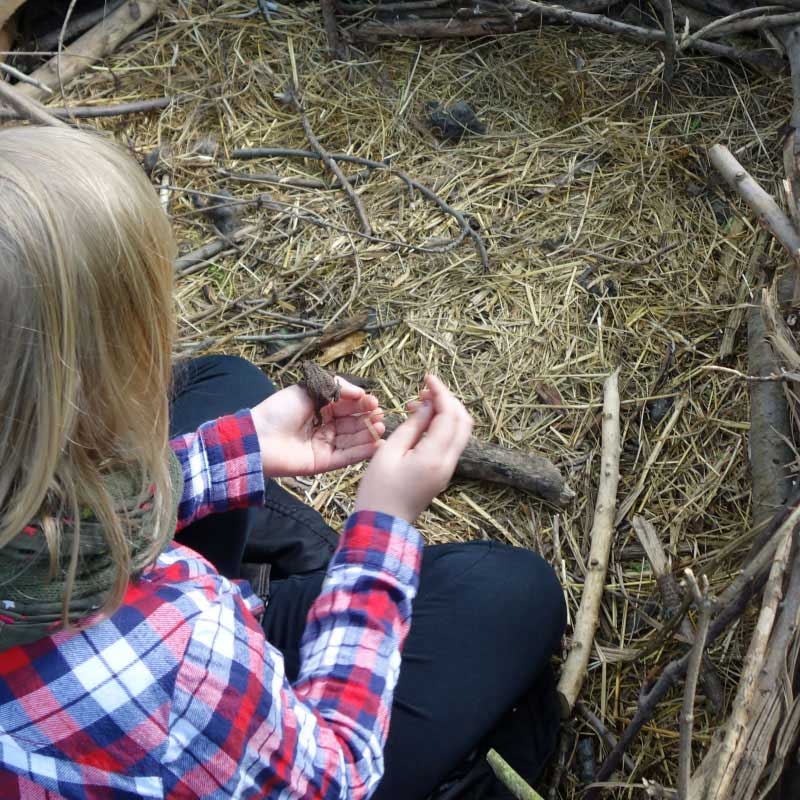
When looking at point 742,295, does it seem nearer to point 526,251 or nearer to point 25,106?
point 526,251

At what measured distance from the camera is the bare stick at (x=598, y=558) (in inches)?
62.1

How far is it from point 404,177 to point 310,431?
1.20 metres

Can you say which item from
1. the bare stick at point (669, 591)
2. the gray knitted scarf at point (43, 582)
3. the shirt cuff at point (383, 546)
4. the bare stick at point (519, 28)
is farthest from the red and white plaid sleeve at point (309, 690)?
the bare stick at point (519, 28)

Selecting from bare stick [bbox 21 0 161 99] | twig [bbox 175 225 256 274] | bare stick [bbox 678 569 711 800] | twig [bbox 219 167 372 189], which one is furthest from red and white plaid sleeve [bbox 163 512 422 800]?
bare stick [bbox 21 0 161 99]

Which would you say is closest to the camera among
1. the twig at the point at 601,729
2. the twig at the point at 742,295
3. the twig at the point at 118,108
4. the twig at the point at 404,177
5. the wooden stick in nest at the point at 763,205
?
the twig at the point at 601,729

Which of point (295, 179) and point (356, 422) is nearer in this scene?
point (356, 422)

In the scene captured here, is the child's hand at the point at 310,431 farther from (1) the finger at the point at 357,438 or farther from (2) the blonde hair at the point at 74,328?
(2) the blonde hair at the point at 74,328

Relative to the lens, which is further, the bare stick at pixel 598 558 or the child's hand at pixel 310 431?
the bare stick at pixel 598 558

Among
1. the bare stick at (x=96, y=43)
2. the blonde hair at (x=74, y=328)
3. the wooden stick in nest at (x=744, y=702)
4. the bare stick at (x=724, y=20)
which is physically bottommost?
the wooden stick in nest at (x=744, y=702)

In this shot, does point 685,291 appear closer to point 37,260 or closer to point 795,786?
point 795,786

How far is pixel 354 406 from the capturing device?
141 cm

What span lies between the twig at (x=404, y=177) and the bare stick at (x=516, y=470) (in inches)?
23.3

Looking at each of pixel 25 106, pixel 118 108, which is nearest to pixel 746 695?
pixel 25 106

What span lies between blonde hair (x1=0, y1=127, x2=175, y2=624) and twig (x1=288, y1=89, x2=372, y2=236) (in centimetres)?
144
